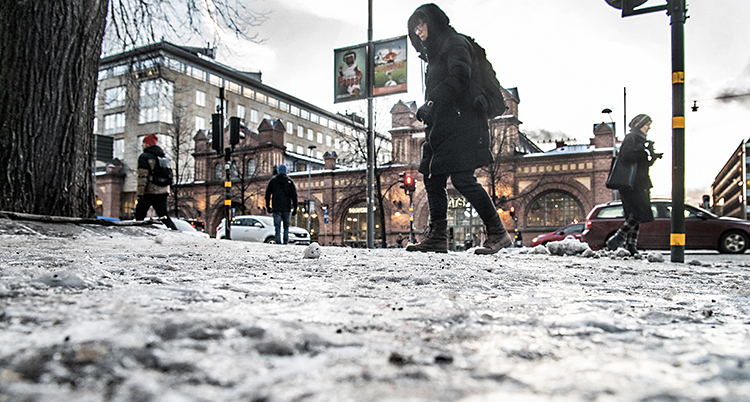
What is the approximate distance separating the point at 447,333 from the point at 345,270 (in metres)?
1.71

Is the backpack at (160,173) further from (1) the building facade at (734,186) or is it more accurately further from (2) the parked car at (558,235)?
(1) the building facade at (734,186)

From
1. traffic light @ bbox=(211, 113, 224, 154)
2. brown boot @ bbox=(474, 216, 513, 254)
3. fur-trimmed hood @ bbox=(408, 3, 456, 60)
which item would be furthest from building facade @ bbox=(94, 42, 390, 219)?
brown boot @ bbox=(474, 216, 513, 254)

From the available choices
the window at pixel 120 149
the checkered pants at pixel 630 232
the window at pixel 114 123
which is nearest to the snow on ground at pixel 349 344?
the checkered pants at pixel 630 232

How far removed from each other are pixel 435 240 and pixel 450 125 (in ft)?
3.91

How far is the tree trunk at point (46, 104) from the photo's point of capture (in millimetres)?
4848

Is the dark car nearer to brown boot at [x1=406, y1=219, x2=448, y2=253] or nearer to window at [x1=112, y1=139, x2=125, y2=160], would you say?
brown boot at [x1=406, y1=219, x2=448, y2=253]

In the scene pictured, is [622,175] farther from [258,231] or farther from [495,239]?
[258,231]

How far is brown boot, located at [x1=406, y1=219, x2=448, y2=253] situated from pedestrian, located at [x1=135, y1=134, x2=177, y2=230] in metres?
5.44

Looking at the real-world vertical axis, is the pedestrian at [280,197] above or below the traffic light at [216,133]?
below

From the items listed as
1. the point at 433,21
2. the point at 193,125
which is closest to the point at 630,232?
the point at 433,21

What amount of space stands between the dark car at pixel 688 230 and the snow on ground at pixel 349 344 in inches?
446

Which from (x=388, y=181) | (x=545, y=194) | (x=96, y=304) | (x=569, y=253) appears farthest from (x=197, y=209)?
(x=96, y=304)

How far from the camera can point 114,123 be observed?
4947cm

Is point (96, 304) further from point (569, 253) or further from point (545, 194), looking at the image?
point (545, 194)
